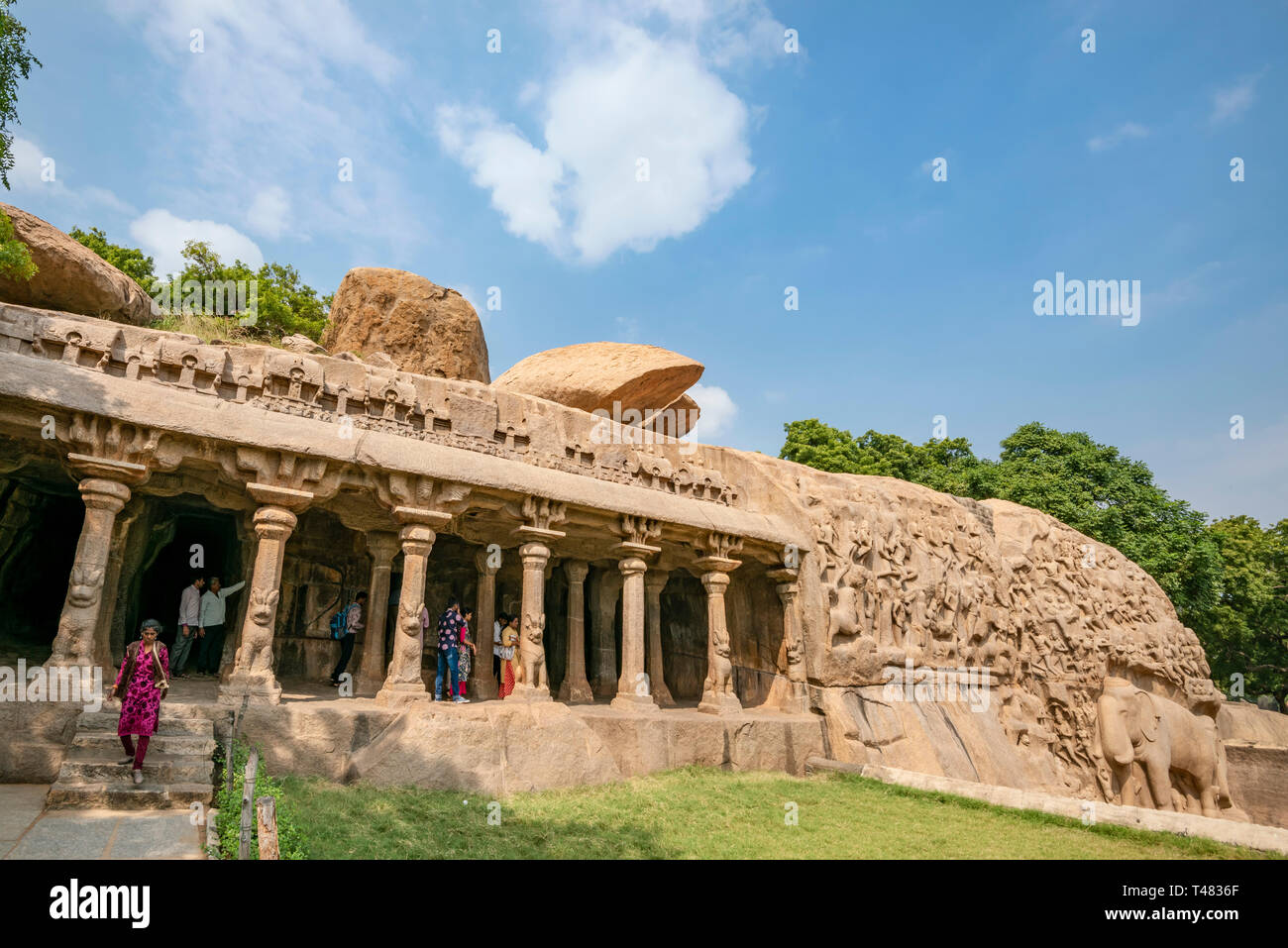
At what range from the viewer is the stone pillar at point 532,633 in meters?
10.5

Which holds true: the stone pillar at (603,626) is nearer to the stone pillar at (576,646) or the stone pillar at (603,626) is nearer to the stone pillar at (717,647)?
the stone pillar at (576,646)

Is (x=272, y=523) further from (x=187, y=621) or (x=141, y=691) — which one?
(x=187, y=621)

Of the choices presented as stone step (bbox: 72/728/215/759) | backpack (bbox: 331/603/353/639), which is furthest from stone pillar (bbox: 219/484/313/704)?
backpack (bbox: 331/603/353/639)

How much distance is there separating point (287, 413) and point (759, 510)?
8830 mm

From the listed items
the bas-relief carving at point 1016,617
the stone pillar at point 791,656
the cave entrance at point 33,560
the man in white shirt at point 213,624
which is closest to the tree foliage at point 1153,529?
the bas-relief carving at point 1016,617

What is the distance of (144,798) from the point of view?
620 cm

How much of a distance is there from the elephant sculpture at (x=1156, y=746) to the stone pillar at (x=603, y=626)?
10050 mm

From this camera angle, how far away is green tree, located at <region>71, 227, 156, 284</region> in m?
24.1

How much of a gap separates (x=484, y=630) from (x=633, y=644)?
256 centimetres

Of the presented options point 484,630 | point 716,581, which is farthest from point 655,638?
point 484,630

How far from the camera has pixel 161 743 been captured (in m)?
7.05

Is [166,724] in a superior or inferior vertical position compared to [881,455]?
inferior
